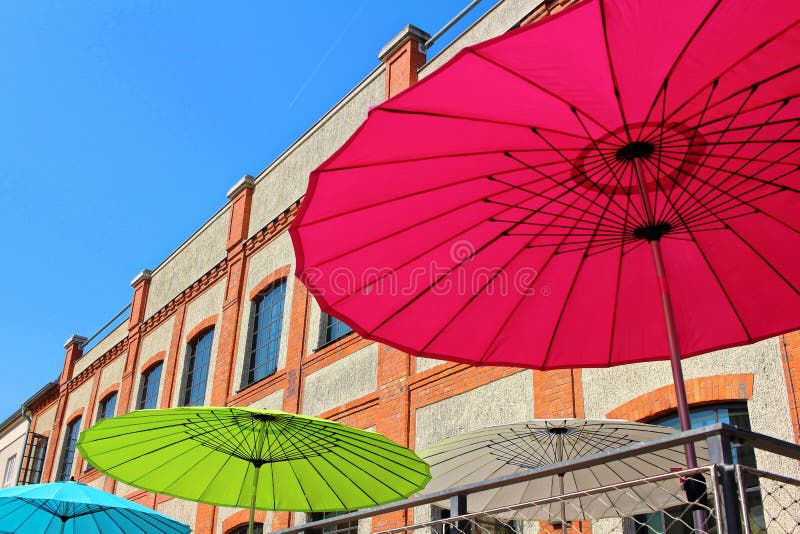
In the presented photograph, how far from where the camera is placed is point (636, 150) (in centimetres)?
335

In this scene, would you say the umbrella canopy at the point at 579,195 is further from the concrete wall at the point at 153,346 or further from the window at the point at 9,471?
the window at the point at 9,471

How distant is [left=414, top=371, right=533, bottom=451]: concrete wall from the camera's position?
9.14m

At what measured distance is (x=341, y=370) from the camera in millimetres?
12688

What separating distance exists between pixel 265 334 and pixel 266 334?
0.04m

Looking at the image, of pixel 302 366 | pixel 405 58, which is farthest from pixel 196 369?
pixel 405 58

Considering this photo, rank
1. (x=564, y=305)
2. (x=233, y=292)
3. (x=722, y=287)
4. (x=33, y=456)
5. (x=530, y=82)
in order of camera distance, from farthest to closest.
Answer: (x=33, y=456)
(x=233, y=292)
(x=564, y=305)
(x=722, y=287)
(x=530, y=82)

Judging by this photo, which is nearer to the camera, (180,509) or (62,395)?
(180,509)

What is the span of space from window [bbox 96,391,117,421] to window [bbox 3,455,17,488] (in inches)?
354

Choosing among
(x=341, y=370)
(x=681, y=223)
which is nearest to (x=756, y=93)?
(x=681, y=223)

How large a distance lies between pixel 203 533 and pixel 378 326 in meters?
11.9

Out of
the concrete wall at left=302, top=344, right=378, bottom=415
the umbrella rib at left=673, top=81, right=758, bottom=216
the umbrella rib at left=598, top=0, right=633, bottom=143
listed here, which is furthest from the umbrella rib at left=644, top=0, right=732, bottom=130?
the concrete wall at left=302, top=344, right=378, bottom=415

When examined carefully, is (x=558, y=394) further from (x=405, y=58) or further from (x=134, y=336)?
(x=134, y=336)

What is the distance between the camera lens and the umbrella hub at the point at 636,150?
332cm

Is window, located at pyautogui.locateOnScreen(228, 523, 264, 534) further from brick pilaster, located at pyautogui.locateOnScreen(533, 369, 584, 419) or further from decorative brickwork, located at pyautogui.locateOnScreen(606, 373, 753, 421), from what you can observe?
decorative brickwork, located at pyautogui.locateOnScreen(606, 373, 753, 421)
